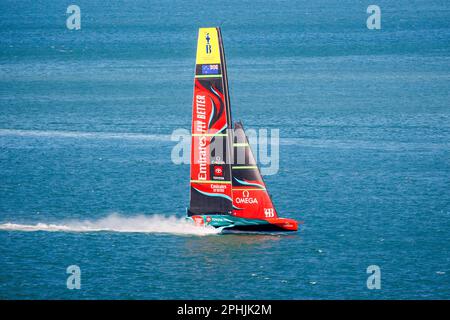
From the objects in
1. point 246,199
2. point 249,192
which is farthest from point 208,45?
point 246,199

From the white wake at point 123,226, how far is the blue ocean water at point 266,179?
0.23m

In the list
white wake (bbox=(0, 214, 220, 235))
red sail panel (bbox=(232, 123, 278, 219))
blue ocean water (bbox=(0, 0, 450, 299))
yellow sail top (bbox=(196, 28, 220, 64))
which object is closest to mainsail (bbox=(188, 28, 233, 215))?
yellow sail top (bbox=(196, 28, 220, 64))

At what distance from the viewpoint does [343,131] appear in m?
122

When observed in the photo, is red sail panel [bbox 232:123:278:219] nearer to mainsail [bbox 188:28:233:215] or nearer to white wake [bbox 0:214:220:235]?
mainsail [bbox 188:28:233:215]

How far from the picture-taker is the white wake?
78.9 metres

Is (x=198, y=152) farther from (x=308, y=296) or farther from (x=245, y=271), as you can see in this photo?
(x=308, y=296)

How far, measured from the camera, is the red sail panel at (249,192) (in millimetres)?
74875

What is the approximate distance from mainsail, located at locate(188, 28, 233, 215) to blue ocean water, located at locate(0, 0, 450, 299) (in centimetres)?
311

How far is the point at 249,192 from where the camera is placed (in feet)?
246

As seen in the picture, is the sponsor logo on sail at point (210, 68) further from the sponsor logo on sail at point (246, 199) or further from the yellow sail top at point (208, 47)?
the sponsor logo on sail at point (246, 199)

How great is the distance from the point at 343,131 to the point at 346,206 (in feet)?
118

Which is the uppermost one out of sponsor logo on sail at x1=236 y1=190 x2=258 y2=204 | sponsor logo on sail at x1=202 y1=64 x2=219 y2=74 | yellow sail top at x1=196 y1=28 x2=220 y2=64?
yellow sail top at x1=196 y1=28 x2=220 y2=64

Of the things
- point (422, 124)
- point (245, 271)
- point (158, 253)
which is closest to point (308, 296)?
point (245, 271)
